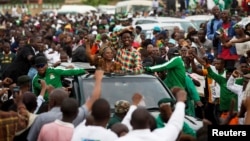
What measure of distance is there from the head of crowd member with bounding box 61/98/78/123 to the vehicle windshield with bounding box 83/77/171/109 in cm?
267

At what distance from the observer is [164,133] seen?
7574mm

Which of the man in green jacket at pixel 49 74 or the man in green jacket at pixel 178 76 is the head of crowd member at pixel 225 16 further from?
the man in green jacket at pixel 49 74

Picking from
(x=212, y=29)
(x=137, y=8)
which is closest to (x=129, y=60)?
(x=212, y=29)

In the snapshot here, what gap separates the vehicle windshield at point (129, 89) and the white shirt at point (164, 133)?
11.2 ft

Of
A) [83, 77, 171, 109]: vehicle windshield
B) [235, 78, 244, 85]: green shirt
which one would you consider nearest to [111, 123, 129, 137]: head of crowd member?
[83, 77, 171, 109]: vehicle windshield

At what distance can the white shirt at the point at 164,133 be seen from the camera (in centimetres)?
738

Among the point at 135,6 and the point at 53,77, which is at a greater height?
the point at 53,77

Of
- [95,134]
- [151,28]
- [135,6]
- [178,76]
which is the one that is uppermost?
[95,134]

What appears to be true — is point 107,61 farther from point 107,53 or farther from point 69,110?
point 69,110

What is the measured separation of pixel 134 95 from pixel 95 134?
0.89 metres

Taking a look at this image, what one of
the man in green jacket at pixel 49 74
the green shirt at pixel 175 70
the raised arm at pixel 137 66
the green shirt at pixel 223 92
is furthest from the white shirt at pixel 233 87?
the man in green jacket at pixel 49 74

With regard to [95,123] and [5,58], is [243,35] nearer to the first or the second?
[5,58]

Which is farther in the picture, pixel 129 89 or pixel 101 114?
pixel 129 89

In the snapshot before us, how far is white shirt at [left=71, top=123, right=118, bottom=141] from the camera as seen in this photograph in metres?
7.85
